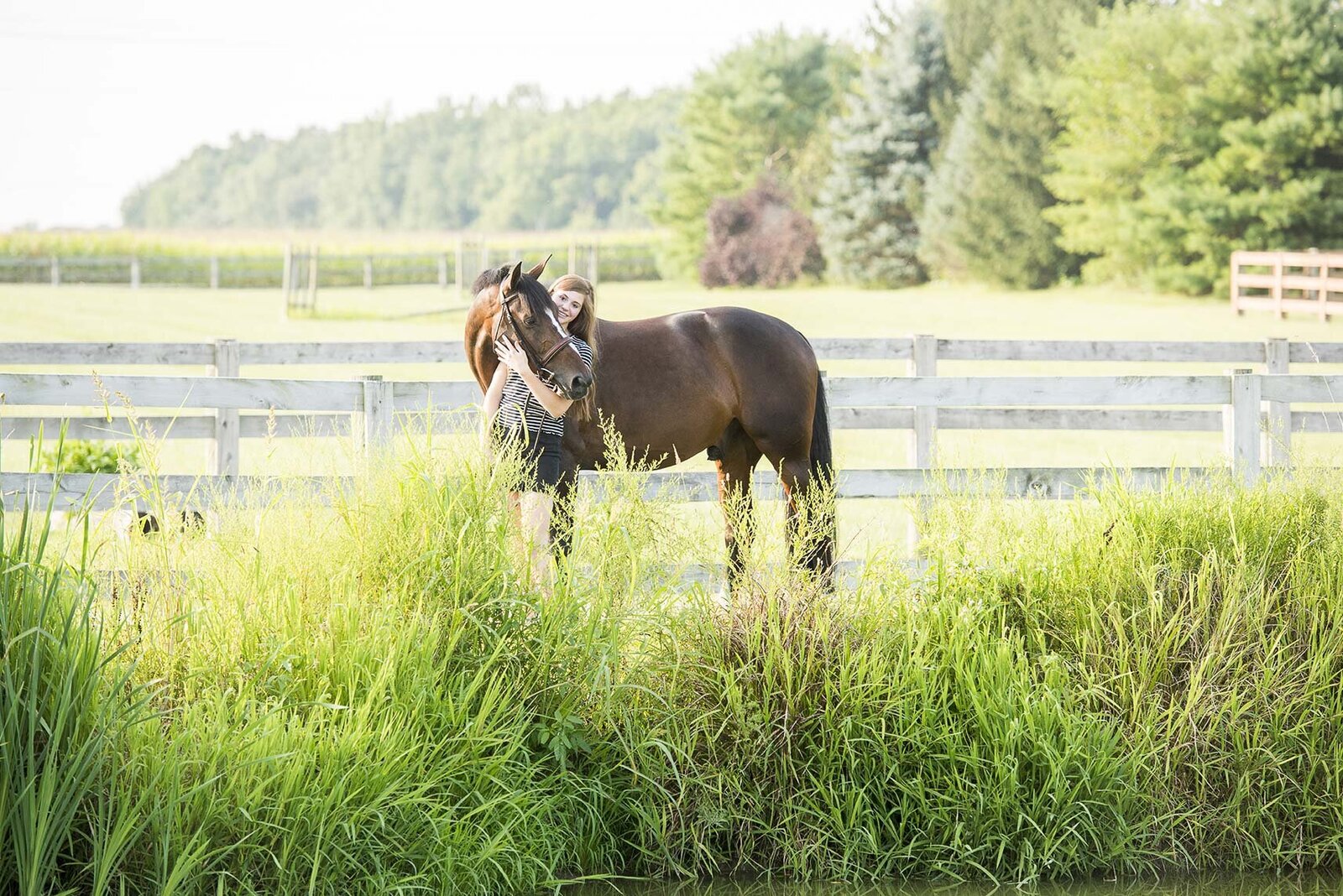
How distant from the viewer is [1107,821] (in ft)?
13.4

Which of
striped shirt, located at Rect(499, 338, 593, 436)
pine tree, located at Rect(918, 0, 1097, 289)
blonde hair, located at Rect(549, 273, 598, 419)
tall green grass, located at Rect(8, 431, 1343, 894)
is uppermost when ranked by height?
pine tree, located at Rect(918, 0, 1097, 289)

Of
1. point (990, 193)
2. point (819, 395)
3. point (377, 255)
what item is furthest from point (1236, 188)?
point (819, 395)

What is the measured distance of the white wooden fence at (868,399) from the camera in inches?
242

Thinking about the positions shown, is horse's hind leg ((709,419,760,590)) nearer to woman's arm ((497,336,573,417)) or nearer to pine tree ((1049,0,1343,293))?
woman's arm ((497,336,573,417))

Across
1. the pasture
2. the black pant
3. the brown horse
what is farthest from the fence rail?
the pasture

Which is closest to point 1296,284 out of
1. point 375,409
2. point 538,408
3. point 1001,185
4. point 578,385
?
point 1001,185

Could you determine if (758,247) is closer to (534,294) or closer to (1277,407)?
(1277,407)

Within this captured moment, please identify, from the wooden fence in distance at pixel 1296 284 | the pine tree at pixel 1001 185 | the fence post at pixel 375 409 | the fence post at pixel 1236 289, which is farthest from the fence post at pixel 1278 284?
the fence post at pixel 375 409

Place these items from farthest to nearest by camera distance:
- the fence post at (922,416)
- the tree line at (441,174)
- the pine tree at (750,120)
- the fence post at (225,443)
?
the tree line at (441,174) < the pine tree at (750,120) < the fence post at (922,416) < the fence post at (225,443)

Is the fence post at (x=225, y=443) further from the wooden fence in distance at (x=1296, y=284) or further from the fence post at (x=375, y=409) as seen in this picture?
the wooden fence in distance at (x=1296, y=284)

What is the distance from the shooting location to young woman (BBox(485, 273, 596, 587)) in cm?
477

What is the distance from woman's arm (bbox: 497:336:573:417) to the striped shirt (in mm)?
72

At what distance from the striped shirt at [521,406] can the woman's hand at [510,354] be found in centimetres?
8

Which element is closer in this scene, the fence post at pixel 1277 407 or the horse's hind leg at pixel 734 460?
the horse's hind leg at pixel 734 460
